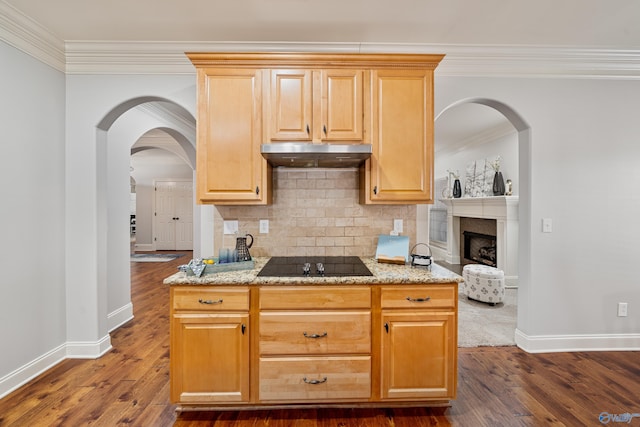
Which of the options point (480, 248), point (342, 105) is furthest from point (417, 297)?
point (480, 248)

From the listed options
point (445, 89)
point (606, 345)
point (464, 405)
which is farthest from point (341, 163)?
point (606, 345)

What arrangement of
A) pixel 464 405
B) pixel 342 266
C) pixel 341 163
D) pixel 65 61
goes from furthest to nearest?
pixel 65 61 → pixel 341 163 → pixel 342 266 → pixel 464 405

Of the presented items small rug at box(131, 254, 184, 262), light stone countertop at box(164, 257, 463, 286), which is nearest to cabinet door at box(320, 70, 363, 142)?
light stone countertop at box(164, 257, 463, 286)

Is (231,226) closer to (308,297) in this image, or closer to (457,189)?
(308,297)

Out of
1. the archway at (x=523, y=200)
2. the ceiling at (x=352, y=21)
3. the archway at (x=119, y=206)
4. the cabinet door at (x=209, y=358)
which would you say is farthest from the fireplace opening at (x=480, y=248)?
the archway at (x=119, y=206)

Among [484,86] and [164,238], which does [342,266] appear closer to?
[484,86]

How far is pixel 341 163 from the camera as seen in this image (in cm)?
237

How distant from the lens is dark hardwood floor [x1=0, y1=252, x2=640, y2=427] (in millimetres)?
1848

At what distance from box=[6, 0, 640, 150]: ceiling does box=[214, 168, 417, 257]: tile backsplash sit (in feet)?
3.77

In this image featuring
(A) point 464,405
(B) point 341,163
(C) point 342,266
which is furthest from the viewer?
(B) point 341,163

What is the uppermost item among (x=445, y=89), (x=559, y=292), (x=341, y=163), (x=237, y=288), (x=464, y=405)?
(x=445, y=89)

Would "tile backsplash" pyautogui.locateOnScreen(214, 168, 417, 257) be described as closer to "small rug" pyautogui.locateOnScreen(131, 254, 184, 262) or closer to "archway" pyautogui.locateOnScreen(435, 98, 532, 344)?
"archway" pyautogui.locateOnScreen(435, 98, 532, 344)

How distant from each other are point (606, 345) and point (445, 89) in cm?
283

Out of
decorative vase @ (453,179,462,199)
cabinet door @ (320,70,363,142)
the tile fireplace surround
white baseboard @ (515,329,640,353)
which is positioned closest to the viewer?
cabinet door @ (320,70,363,142)
